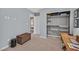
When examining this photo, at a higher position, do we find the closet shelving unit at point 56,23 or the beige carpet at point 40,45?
the closet shelving unit at point 56,23

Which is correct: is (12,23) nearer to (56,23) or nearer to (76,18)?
(56,23)

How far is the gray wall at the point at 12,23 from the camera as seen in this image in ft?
5.40

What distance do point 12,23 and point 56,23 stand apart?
2.49 feet

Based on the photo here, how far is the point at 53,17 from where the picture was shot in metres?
1.76

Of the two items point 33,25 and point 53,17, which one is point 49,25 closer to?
point 53,17

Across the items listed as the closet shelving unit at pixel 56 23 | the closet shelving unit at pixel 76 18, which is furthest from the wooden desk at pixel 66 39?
the closet shelving unit at pixel 76 18

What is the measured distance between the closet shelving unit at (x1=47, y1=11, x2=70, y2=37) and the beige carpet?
124 millimetres

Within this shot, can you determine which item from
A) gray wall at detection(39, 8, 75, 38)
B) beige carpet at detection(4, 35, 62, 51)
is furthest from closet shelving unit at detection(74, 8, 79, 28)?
beige carpet at detection(4, 35, 62, 51)

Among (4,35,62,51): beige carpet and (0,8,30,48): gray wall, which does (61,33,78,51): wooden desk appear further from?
(0,8,30,48): gray wall

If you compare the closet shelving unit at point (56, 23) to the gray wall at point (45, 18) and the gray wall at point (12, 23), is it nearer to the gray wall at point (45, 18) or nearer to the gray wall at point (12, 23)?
the gray wall at point (45, 18)

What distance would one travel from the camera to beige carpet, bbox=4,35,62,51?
5.60ft

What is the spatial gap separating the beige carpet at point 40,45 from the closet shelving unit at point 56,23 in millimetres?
124
